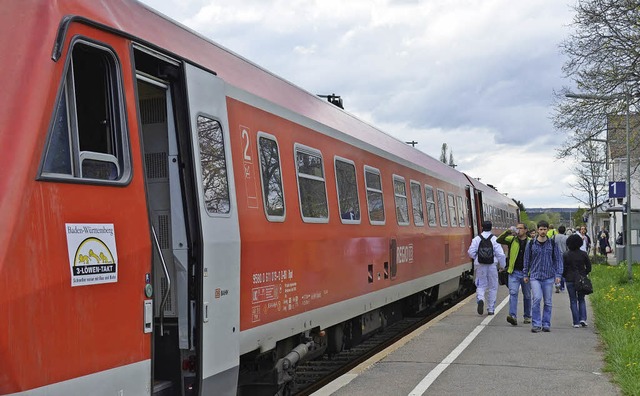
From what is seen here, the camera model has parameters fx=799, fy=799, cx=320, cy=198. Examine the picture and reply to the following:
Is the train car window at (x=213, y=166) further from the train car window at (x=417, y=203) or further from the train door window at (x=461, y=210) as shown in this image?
the train door window at (x=461, y=210)

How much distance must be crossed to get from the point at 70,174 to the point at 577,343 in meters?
9.00

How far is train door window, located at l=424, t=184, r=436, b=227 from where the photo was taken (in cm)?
1570

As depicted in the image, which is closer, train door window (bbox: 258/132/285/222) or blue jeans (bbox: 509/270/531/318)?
train door window (bbox: 258/132/285/222)

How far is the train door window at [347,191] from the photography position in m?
9.65

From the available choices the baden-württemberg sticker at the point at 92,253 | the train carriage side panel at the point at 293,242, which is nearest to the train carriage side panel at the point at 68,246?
the baden-württemberg sticker at the point at 92,253

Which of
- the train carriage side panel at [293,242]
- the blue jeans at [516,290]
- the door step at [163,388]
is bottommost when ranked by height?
the blue jeans at [516,290]

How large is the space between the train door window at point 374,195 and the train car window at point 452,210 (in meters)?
7.21

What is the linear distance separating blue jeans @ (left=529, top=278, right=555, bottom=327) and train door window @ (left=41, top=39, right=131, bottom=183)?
→ 9299 mm

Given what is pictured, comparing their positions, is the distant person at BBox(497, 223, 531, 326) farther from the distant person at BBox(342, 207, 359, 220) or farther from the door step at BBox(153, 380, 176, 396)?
the door step at BBox(153, 380, 176, 396)

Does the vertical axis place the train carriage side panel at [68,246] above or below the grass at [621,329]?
above

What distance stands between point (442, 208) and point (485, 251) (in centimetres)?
284

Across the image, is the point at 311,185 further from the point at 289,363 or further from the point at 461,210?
the point at 461,210

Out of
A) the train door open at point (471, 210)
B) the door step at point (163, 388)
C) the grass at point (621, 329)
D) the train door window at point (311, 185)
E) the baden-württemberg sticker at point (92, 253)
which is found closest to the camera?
the baden-württemberg sticker at point (92, 253)

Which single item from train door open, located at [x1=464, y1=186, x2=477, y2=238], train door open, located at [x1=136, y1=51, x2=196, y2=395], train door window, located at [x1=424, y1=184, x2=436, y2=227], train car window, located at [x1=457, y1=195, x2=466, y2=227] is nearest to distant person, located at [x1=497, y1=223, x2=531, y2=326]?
train door window, located at [x1=424, y1=184, x2=436, y2=227]
